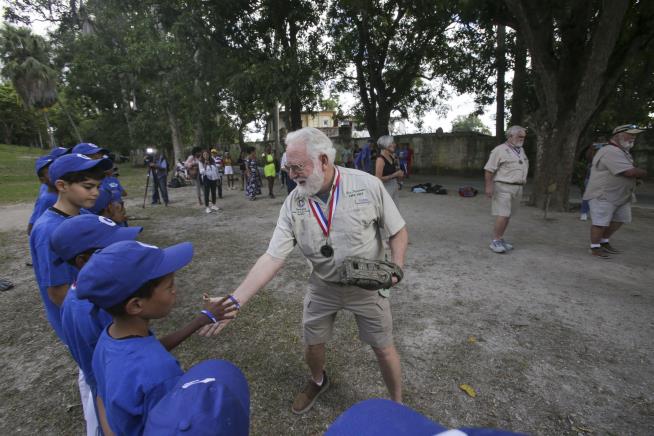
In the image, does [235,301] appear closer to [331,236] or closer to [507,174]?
[331,236]

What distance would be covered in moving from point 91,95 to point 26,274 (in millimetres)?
32991

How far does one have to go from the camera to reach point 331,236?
211 cm

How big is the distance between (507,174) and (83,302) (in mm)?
5634

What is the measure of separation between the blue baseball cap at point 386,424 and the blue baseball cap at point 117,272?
3.28ft

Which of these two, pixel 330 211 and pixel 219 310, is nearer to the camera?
pixel 219 310

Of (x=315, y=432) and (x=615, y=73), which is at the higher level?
Answer: (x=615, y=73)

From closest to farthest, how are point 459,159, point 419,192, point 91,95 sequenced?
point 419,192, point 459,159, point 91,95

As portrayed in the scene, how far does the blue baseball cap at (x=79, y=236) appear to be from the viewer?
1661mm

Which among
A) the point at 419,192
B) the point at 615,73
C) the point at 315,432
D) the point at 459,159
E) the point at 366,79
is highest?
the point at 366,79

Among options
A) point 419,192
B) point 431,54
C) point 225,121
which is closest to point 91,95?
point 225,121

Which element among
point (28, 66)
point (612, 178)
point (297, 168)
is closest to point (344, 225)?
point (297, 168)

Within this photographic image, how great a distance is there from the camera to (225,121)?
85.2ft

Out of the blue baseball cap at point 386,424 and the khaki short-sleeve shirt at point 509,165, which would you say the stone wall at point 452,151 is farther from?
the blue baseball cap at point 386,424

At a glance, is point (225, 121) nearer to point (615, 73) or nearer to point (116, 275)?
point (615, 73)
